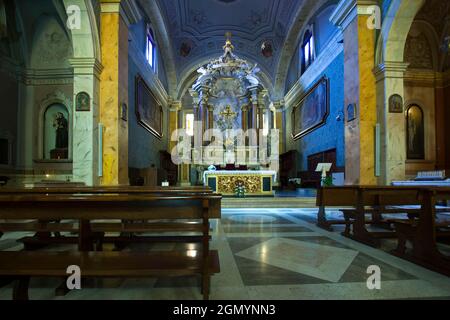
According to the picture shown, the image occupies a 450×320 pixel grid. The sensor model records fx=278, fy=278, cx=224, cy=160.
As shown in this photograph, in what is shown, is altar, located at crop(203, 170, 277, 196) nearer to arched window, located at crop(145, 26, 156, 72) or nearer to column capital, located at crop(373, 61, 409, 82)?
column capital, located at crop(373, 61, 409, 82)

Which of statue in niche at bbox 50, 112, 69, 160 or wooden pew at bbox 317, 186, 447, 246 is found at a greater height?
statue in niche at bbox 50, 112, 69, 160

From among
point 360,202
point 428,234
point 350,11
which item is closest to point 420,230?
point 428,234

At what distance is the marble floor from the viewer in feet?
6.79

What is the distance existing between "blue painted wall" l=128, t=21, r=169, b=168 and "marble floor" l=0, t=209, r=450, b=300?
6379mm

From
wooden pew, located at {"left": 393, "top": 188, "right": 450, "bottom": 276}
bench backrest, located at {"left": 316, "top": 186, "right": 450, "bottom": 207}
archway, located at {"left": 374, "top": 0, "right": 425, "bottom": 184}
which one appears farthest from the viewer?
archway, located at {"left": 374, "top": 0, "right": 425, "bottom": 184}

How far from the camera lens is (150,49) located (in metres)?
12.9

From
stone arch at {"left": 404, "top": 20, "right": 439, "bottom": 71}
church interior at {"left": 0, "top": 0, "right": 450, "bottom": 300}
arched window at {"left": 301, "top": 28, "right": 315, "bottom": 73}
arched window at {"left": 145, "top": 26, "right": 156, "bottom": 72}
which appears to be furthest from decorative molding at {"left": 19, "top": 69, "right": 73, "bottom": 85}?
stone arch at {"left": 404, "top": 20, "right": 439, "bottom": 71}

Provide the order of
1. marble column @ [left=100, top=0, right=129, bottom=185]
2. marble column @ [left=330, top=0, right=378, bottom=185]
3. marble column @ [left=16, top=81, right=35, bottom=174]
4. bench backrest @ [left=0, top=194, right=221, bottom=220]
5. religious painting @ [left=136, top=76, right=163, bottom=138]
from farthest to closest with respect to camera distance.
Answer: religious painting @ [left=136, top=76, right=163, bottom=138], marble column @ [left=16, top=81, right=35, bottom=174], marble column @ [left=330, top=0, right=378, bottom=185], marble column @ [left=100, top=0, right=129, bottom=185], bench backrest @ [left=0, top=194, right=221, bottom=220]

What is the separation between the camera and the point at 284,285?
2.23 m

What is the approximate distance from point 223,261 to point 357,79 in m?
6.49

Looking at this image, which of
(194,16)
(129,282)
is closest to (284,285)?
(129,282)

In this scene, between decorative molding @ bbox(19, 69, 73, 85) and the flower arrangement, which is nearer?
decorative molding @ bbox(19, 69, 73, 85)

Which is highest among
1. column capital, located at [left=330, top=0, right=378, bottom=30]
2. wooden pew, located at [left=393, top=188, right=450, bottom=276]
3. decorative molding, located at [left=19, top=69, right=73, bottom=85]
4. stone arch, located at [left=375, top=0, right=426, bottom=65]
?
column capital, located at [left=330, top=0, right=378, bottom=30]

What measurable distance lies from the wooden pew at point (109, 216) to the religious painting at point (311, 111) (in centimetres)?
941
